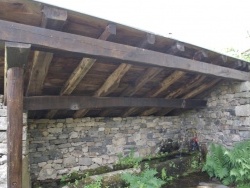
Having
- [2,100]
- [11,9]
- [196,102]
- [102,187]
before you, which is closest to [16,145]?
[11,9]

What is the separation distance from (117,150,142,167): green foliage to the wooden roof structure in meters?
1.08

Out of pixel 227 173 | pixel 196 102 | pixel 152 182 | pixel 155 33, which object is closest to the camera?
pixel 155 33

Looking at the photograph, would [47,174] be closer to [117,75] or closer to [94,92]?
[94,92]

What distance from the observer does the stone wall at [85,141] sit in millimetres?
4973

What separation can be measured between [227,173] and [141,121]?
2.52 m

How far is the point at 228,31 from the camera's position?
1688cm

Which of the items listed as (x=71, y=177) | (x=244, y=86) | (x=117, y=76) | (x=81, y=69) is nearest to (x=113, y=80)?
(x=117, y=76)

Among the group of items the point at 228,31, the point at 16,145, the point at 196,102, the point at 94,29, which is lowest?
the point at 16,145

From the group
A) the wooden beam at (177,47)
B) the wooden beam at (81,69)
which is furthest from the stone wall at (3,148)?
the wooden beam at (177,47)

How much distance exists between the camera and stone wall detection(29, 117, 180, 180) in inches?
196

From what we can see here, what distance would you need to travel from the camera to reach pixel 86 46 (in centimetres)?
269

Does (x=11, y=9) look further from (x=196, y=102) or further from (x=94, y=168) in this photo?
(x=196, y=102)

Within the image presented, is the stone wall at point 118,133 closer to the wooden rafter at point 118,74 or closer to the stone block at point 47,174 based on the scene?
the stone block at point 47,174

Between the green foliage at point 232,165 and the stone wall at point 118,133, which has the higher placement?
the stone wall at point 118,133
